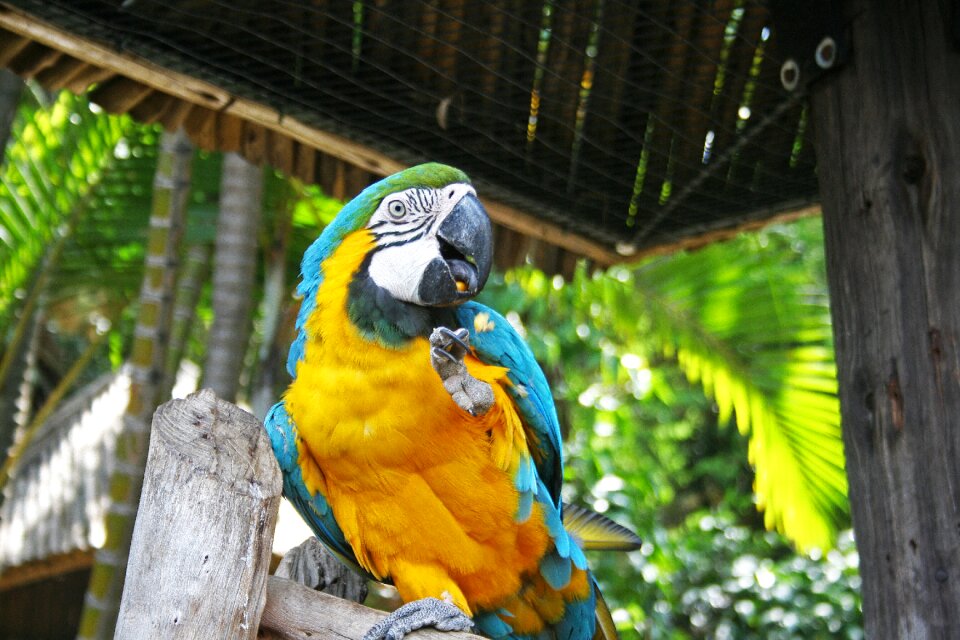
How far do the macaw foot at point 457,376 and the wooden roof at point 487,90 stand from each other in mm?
838

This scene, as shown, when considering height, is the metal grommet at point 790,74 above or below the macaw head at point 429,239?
above

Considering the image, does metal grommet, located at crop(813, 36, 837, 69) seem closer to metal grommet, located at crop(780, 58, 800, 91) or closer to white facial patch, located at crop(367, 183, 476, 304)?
metal grommet, located at crop(780, 58, 800, 91)

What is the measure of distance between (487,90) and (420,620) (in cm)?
138

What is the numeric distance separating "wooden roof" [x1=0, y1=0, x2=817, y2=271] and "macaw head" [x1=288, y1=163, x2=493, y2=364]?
0.51 m

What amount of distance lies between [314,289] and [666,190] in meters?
1.34

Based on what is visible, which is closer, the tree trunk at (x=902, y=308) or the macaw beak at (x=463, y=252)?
the macaw beak at (x=463, y=252)

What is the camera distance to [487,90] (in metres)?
2.39

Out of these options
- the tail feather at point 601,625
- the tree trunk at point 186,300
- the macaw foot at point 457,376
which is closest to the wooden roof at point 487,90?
the macaw foot at point 457,376

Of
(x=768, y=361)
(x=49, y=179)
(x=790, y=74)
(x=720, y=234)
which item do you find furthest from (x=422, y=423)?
(x=49, y=179)

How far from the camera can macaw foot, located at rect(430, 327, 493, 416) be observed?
1505 millimetres

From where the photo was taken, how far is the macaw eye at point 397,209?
1.71 m

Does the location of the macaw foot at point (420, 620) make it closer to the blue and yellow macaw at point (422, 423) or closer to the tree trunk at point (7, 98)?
the blue and yellow macaw at point (422, 423)

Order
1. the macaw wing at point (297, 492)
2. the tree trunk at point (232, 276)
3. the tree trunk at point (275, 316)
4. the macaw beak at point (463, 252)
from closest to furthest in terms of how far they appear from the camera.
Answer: the macaw beak at point (463, 252)
the macaw wing at point (297, 492)
the tree trunk at point (232, 276)
the tree trunk at point (275, 316)

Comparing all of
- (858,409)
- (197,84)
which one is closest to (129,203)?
(197,84)
